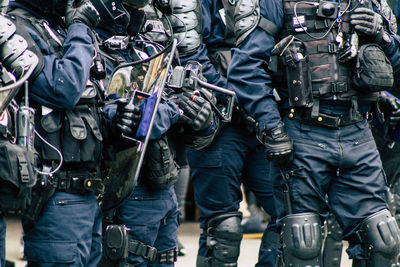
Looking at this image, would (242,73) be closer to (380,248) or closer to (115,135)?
(115,135)

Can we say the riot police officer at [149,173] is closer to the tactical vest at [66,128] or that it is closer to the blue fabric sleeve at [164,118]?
the blue fabric sleeve at [164,118]

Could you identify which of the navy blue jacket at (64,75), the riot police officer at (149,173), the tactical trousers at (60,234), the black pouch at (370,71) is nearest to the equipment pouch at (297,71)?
the black pouch at (370,71)

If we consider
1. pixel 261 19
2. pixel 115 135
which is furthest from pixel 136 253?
pixel 261 19

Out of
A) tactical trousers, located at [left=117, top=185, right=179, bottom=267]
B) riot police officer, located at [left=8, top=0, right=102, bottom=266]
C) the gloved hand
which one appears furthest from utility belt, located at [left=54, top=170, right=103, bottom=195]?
the gloved hand

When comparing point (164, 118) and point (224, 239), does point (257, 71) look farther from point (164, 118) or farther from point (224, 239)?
point (224, 239)

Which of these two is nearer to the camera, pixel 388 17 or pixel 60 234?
pixel 60 234

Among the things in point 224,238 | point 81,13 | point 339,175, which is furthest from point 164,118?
point 224,238

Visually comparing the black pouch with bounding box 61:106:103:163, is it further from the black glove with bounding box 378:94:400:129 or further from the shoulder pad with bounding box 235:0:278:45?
the black glove with bounding box 378:94:400:129

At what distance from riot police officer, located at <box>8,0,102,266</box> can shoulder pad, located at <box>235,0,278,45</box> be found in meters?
1.19

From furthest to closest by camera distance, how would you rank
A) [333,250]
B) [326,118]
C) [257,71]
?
[333,250] < [257,71] < [326,118]

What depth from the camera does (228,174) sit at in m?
4.95

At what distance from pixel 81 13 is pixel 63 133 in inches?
23.1

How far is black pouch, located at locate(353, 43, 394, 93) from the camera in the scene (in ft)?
13.9

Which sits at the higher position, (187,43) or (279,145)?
(187,43)
